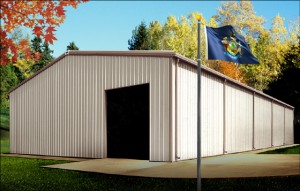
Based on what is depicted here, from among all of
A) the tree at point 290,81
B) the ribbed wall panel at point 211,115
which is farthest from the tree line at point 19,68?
the ribbed wall panel at point 211,115

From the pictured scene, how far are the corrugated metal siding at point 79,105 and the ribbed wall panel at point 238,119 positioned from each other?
5.61 metres

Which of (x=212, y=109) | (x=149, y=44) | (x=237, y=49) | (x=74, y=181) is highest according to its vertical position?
(x=149, y=44)

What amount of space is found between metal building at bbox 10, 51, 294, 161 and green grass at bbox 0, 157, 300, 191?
15.7ft

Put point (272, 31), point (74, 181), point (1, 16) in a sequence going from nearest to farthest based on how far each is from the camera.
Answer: point (1, 16)
point (74, 181)
point (272, 31)

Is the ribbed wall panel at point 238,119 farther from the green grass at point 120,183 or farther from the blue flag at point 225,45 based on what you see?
the blue flag at point 225,45

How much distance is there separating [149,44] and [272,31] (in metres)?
14.5

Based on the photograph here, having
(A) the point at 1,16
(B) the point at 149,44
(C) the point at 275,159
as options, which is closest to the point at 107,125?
(C) the point at 275,159

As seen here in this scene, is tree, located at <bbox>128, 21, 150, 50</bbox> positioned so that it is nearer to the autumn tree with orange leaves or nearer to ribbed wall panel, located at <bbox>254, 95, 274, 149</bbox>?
ribbed wall panel, located at <bbox>254, 95, 274, 149</bbox>

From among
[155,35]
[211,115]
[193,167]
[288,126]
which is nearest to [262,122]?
[211,115]

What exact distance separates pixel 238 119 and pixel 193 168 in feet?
31.6

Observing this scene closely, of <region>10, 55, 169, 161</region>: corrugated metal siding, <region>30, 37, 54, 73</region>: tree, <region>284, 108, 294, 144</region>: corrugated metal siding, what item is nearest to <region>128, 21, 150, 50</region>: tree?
<region>30, 37, 54, 73</region>: tree

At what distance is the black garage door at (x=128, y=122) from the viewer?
21.1m

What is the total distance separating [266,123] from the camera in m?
31.9

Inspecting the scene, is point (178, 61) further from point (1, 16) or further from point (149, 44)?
point (149, 44)
